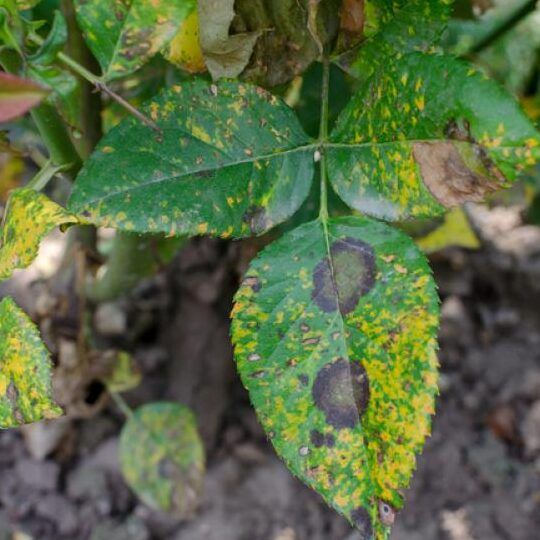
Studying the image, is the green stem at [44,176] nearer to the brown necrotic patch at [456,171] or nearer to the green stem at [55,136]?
the green stem at [55,136]

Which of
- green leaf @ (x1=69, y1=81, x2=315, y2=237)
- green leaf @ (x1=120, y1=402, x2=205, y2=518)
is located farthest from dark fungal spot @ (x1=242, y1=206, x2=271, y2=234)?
green leaf @ (x1=120, y1=402, x2=205, y2=518)

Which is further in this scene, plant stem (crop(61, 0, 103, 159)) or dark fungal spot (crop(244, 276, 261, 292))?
plant stem (crop(61, 0, 103, 159))

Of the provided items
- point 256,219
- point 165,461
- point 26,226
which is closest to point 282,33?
point 256,219

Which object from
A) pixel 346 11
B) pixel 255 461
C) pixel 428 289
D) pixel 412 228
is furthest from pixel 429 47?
pixel 255 461

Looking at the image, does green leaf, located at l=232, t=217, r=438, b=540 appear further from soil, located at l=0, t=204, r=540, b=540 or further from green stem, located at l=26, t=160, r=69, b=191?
soil, located at l=0, t=204, r=540, b=540

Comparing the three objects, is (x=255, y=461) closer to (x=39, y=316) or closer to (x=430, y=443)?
(x=430, y=443)

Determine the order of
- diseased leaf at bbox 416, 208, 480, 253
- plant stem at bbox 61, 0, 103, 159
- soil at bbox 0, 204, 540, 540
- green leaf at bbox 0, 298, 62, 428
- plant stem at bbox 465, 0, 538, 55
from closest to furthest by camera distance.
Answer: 1. green leaf at bbox 0, 298, 62, 428
2. plant stem at bbox 61, 0, 103, 159
3. plant stem at bbox 465, 0, 538, 55
4. diseased leaf at bbox 416, 208, 480, 253
5. soil at bbox 0, 204, 540, 540

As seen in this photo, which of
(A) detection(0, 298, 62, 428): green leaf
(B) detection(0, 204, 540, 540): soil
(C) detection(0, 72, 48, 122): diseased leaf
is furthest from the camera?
(B) detection(0, 204, 540, 540): soil

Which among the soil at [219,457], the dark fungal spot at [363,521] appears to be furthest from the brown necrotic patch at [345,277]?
the soil at [219,457]
